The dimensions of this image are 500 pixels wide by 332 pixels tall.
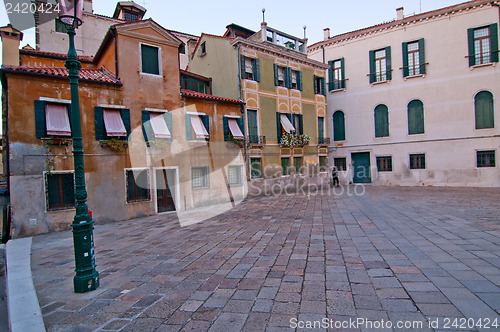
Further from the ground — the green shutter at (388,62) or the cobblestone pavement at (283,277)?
the green shutter at (388,62)

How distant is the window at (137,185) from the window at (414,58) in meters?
19.0

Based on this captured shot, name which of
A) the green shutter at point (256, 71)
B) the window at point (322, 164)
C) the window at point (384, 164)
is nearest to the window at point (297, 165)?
the window at point (322, 164)

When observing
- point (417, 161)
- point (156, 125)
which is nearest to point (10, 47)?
point (156, 125)

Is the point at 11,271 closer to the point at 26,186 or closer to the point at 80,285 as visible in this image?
the point at 80,285

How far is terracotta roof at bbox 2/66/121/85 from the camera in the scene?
383 inches

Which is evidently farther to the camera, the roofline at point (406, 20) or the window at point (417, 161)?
the window at point (417, 161)

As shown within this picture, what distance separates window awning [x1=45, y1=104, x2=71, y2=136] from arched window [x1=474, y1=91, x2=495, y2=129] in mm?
22925

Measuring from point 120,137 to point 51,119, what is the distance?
2425mm

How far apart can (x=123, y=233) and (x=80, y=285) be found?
4900 millimetres

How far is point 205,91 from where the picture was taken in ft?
59.5

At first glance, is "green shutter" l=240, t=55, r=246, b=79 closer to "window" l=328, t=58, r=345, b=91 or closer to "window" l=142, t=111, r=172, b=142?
"window" l=142, t=111, r=172, b=142

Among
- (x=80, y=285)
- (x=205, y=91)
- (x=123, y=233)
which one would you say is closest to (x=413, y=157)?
(x=205, y=91)

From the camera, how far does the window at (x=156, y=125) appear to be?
12503mm

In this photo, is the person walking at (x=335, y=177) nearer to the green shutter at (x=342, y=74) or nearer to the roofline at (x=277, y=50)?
the green shutter at (x=342, y=74)
